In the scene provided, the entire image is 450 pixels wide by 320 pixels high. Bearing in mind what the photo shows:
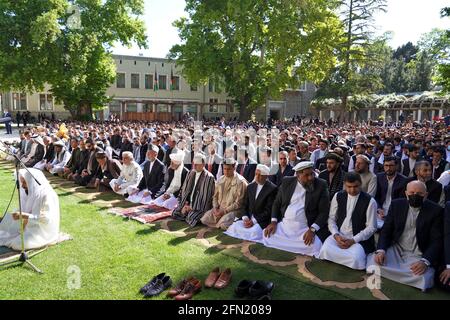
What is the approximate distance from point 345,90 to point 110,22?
1666cm

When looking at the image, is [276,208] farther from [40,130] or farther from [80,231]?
[40,130]

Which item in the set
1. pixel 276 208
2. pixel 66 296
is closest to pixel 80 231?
pixel 66 296

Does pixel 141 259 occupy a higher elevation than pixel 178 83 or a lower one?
lower

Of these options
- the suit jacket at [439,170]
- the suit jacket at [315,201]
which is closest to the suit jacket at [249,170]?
the suit jacket at [315,201]

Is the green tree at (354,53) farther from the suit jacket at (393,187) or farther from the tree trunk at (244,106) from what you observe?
the suit jacket at (393,187)

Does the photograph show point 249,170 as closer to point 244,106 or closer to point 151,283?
point 151,283

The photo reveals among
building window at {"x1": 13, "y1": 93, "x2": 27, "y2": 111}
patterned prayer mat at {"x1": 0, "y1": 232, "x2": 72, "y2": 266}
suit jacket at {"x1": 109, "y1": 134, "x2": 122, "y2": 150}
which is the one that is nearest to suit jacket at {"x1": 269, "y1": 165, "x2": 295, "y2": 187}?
patterned prayer mat at {"x1": 0, "y1": 232, "x2": 72, "y2": 266}

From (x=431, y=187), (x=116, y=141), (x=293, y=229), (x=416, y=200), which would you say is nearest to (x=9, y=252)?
(x=293, y=229)

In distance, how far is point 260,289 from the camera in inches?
142

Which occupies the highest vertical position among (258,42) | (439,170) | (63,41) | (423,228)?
(258,42)

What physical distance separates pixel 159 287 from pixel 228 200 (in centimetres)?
242

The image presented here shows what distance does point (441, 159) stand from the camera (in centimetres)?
694

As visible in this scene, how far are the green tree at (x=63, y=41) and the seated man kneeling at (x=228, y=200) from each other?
19307 mm

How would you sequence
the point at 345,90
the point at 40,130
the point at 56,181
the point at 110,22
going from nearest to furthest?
the point at 56,181 → the point at 40,130 → the point at 110,22 → the point at 345,90
